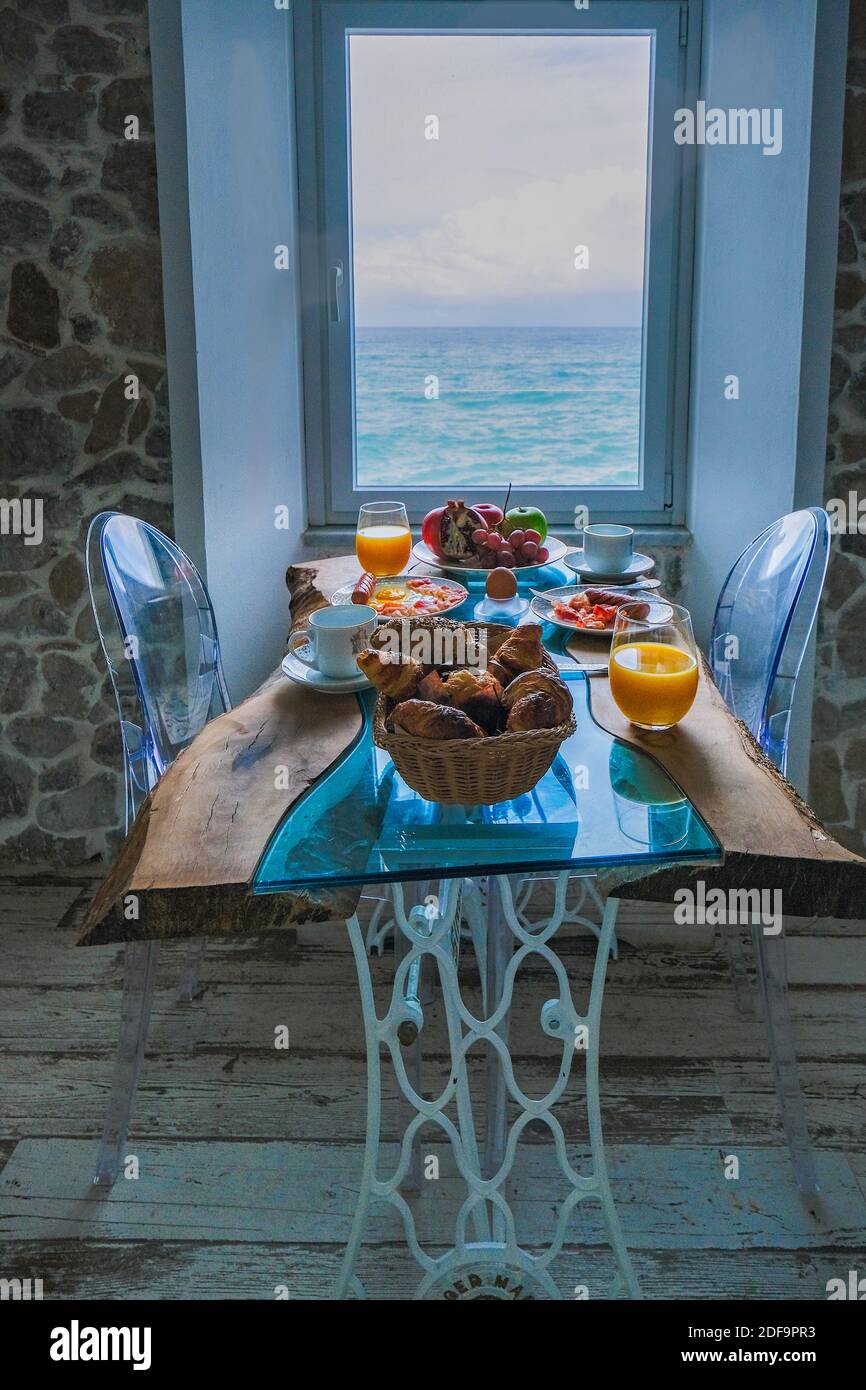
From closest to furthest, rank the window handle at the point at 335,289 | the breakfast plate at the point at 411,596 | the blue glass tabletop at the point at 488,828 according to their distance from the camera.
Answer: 1. the blue glass tabletop at the point at 488,828
2. the breakfast plate at the point at 411,596
3. the window handle at the point at 335,289

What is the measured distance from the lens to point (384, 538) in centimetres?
239

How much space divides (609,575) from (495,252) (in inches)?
46.9

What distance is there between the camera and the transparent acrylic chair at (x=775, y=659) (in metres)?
2.01

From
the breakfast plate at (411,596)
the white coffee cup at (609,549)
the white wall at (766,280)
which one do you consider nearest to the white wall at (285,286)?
the white wall at (766,280)

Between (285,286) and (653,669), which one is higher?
(285,286)

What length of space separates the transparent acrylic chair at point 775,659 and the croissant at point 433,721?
32.1 inches

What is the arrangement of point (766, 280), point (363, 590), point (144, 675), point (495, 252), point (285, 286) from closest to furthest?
point (144, 675) < point (363, 590) < point (766, 280) < point (285, 286) < point (495, 252)

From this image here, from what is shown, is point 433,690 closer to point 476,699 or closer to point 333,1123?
point 476,699

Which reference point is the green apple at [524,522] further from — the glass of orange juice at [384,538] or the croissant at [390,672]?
the croissant at [390,672]

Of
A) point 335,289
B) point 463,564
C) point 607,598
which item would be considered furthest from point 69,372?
point 607,598

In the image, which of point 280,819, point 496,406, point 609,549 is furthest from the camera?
point 496,406
